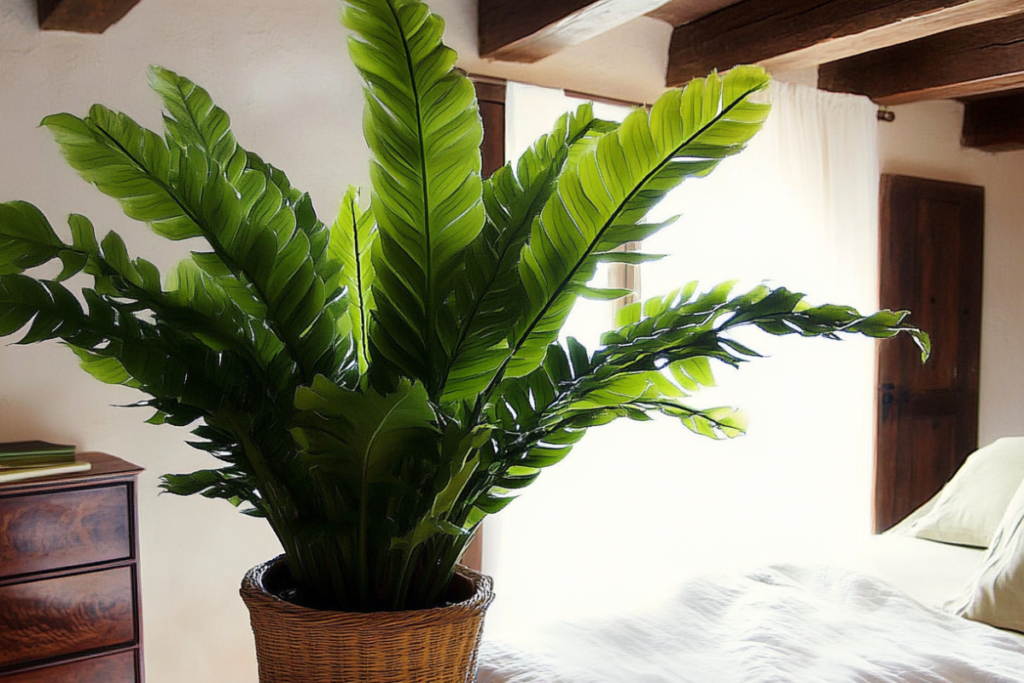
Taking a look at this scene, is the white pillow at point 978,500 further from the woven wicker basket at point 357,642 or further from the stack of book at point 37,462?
the stack of book at point 37,462

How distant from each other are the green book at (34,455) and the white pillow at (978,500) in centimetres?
260

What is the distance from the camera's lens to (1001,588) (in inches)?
84.2

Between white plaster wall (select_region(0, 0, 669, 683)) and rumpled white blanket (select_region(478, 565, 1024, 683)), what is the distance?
121 cm

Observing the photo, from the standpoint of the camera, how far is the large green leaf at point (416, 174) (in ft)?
3.51

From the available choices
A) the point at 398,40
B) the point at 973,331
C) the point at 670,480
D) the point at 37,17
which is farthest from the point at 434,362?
the point at 973,331

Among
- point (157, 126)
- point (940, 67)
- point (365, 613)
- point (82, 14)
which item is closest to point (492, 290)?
point (365, 613)

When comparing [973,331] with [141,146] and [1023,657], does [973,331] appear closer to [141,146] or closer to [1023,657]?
[1023,657]

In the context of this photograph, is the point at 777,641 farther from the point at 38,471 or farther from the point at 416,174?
the point at 38,471

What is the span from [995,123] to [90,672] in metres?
4.68

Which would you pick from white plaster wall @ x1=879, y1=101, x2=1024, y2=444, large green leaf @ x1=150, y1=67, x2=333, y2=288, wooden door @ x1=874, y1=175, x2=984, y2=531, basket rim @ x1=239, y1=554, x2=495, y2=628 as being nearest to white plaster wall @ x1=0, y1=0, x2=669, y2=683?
large green leaf @ x1=150, y1=67, x2=333, y2=288

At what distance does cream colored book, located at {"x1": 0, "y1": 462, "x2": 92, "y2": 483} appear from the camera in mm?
2072

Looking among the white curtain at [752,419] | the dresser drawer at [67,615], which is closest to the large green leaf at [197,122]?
the dresser drawer at [67,615]

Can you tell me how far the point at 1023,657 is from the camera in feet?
6.13

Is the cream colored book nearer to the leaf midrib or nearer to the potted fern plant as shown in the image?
the potted fern plant
